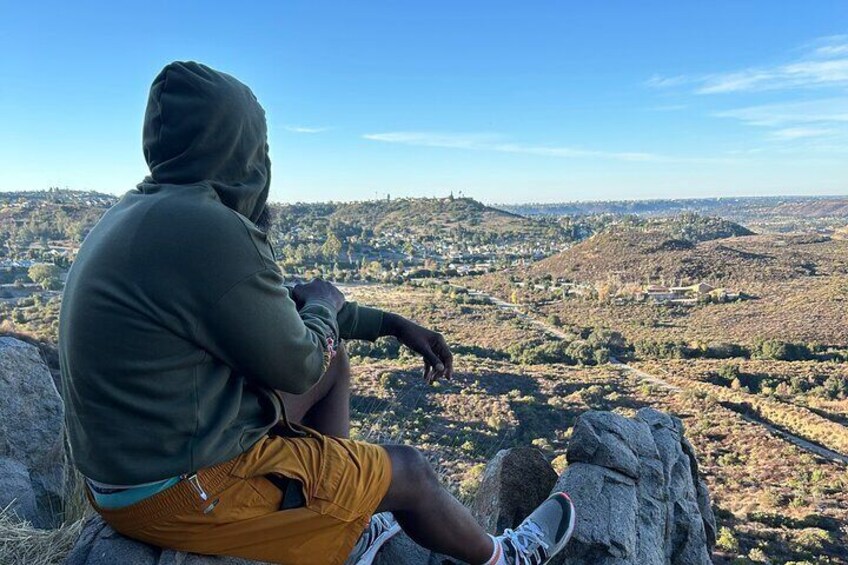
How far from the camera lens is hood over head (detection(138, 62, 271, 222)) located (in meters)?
1.59

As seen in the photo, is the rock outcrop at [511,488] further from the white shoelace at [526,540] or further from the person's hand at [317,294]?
the person's hand at [317,294]

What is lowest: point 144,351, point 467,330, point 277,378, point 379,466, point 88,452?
point 467,330

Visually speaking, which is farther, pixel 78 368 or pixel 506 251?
pixel 506 251

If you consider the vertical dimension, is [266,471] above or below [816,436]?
above

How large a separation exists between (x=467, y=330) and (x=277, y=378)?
144ft

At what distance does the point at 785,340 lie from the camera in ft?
124

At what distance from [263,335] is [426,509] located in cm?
82

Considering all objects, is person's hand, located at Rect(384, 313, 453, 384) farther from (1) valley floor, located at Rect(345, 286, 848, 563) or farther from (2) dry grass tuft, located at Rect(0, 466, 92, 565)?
(1) valley floor, located at Rect(345, 286, 848, 563)

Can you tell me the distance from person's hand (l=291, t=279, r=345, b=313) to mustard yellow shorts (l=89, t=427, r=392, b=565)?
0.48 meters

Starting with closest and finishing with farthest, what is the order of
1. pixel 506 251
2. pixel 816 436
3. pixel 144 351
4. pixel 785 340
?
pixel 144 351, pixel 816 436, pixel 785 340, pixel 506 251

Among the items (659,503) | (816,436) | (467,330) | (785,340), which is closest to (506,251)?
(467,330)

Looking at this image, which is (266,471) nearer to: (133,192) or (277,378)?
(277,378)

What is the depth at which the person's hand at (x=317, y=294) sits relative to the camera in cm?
207

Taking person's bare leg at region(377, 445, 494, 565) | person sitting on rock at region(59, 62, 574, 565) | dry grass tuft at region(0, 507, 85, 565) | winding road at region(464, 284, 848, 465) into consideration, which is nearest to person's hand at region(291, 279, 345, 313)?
person sitting on rock at region(59, 62, 574, 565)
